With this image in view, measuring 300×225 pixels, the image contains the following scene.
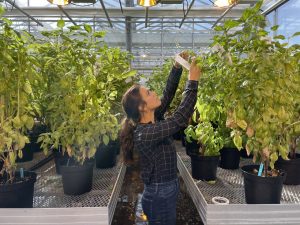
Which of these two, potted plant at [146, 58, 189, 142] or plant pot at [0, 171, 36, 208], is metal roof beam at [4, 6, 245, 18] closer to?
potted plant at [146, 58, 189, 142]

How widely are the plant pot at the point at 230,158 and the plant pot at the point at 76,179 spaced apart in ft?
3.84

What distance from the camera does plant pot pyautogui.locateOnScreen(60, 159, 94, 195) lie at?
192 cm

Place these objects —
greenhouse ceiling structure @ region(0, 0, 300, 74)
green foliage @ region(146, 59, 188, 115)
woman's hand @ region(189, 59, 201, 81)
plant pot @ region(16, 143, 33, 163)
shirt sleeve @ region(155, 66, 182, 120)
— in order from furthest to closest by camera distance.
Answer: greenhouse ceiling structure @ region(0, 0, 300, 74) → green foliage @ region(146, 59, 188, 115) → plant pot @ region(16, 143, 33, 163) → shirt sleeve @ region(155, 66, 182, 120) → woman's hand @ region(189, 59, 201, 81)

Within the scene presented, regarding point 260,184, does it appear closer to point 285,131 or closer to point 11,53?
point 285,131

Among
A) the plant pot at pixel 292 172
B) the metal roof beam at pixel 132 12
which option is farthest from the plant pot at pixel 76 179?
the metal roof beam at pixel 132 12

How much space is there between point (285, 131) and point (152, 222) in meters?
0.97

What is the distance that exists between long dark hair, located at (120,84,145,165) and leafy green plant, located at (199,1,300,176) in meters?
0.51

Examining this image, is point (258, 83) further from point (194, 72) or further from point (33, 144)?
point (33, 144)

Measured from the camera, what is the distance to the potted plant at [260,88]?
152cm

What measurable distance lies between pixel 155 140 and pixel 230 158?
3.76 ft

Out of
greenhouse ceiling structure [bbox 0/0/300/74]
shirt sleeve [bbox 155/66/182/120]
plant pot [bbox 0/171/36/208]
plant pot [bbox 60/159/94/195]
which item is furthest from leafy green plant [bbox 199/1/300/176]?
greenhouse ceiling structure [bbox 0/0/300/74]

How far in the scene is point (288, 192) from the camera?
6.43 ft

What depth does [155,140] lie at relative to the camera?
5.21ft

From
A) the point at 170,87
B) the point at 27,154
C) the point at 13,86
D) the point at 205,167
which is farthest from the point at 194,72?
the point at 27,154
